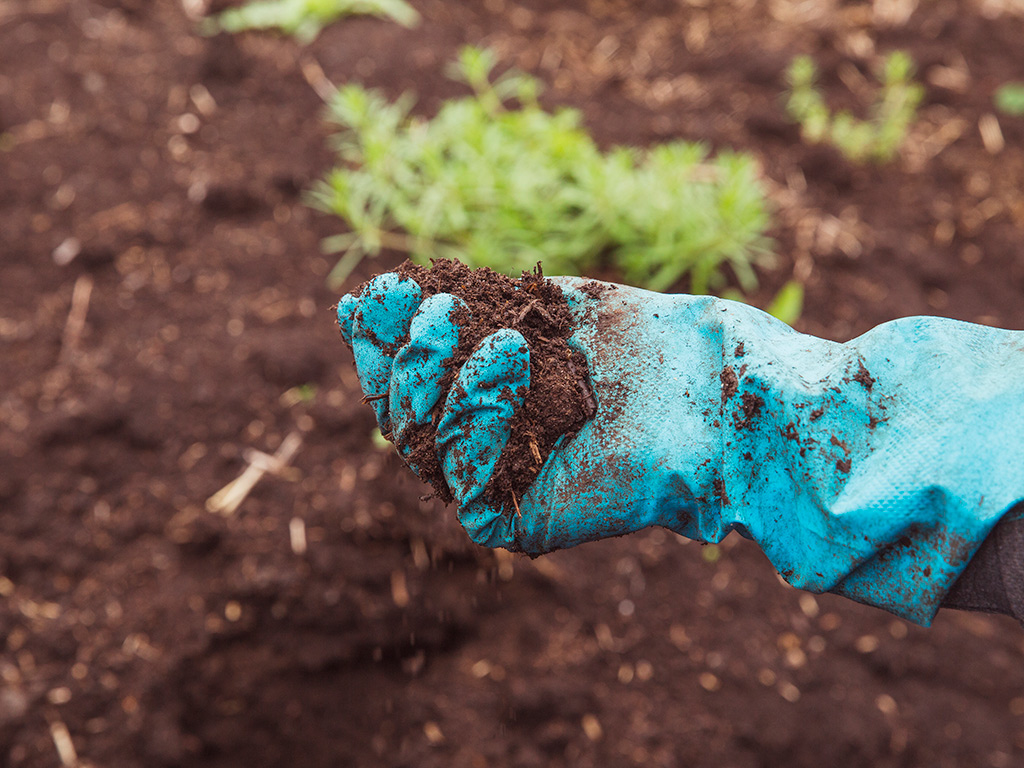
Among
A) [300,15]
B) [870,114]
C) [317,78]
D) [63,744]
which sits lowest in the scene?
[63,744]

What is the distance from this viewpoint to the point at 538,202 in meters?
2.91

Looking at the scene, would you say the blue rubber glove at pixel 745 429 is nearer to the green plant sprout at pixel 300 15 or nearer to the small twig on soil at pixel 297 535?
the small twig on soil at pixel 297 535

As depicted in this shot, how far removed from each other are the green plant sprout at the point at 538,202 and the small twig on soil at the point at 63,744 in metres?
1.76

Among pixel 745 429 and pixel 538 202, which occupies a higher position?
pixel 745 429

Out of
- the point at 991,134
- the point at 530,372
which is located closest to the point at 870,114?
the point at 991,134

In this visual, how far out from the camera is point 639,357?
1.52m

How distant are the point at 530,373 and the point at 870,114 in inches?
131

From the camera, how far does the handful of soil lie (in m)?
1.42

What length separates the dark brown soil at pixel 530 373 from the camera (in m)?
1.42

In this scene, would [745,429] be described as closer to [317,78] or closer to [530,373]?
[530,373]

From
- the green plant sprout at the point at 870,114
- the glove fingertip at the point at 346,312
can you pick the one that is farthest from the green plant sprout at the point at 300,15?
the glove fingertip at the point at 346,312

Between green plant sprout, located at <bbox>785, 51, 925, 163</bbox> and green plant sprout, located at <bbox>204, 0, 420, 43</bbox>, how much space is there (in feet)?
6.98

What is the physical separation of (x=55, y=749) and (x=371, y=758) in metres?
0.88

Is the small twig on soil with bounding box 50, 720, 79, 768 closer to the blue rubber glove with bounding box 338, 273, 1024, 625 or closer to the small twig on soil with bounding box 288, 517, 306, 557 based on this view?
the small twig on soil with bounding box 288, 517, 306, 557
